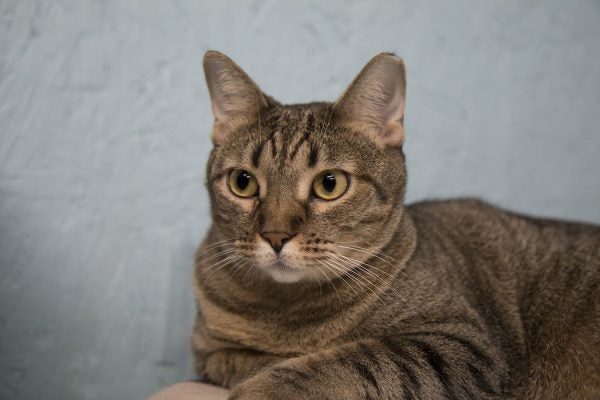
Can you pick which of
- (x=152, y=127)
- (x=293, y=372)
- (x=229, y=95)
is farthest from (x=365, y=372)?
(x=152, y=127)

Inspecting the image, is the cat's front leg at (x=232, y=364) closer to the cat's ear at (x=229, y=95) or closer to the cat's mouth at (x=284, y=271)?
the cat's mouth at (x=284, y=271)

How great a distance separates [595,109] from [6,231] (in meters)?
2.39

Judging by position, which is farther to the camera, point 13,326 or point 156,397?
point 13,326

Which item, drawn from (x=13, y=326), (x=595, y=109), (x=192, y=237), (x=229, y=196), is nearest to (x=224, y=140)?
(x=229, y=196)

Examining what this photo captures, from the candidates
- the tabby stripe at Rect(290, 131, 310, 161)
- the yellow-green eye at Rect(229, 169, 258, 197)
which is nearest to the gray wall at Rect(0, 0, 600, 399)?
the yellow-green eye at Rect(229, 169, 258, 197)

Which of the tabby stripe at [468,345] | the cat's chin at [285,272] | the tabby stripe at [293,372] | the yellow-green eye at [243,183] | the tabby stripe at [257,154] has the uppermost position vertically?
the tabby stripe at [257,154]

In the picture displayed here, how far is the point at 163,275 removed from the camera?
82.4 inches

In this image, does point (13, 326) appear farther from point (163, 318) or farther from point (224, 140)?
point (224, 140)

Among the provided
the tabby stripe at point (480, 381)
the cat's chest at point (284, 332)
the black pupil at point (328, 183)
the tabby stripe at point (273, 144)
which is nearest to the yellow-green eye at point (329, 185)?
the black pupil at point (328, 183)

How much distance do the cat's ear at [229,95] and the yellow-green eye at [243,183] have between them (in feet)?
0.56

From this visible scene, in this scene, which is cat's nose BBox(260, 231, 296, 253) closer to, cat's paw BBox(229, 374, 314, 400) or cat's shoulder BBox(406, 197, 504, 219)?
cat's paw BBox(229, 374, 314, 400)

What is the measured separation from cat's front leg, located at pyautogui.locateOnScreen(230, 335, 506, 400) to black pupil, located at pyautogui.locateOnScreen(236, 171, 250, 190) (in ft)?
1.44

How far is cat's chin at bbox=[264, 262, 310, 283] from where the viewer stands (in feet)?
4.49

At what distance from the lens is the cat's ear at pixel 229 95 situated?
1.58 meters
